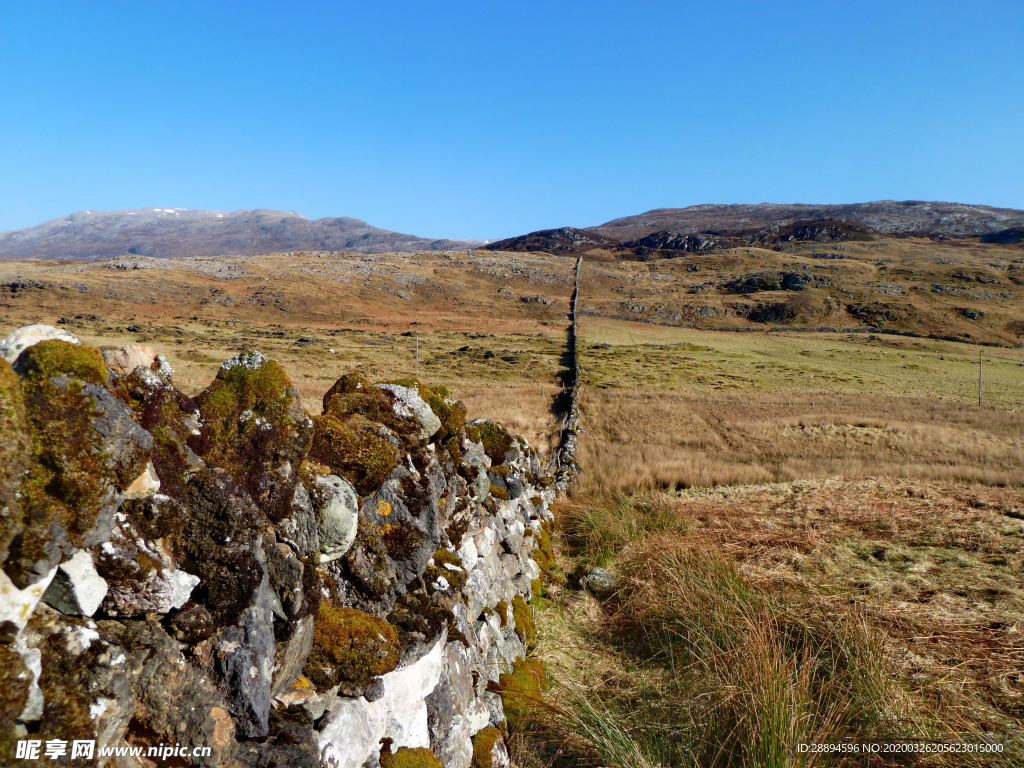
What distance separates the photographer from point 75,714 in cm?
180

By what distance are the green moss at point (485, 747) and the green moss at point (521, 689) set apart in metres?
0.33

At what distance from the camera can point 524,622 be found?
231 inches

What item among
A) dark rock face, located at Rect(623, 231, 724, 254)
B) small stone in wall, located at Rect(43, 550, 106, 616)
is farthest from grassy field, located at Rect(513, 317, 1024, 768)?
dark rock face, located at Rect(623, 231, 724, 254)

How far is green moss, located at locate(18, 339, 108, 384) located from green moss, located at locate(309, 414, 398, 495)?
1.52 m

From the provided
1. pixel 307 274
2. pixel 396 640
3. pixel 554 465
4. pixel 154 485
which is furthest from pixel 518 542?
pixel 307 274

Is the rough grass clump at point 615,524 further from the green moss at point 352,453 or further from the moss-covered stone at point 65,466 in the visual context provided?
the moss-covered stone at point 65,466

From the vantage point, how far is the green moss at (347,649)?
291 centimetres

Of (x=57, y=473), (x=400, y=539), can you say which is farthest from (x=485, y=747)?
(x=57, y=473)

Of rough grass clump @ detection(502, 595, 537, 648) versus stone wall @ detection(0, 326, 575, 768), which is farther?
rough grass clump @ detection(502, 595, 537, 648)

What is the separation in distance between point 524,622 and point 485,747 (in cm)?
190

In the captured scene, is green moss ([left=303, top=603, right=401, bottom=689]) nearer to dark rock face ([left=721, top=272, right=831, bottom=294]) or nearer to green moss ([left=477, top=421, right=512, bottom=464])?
green moss ([left=477, top=421, right=512, bottom=464])

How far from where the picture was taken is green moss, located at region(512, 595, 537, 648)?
5762 millimetres

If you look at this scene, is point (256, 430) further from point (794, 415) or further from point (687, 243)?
point (687, 243)

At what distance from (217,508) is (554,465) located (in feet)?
37.9
